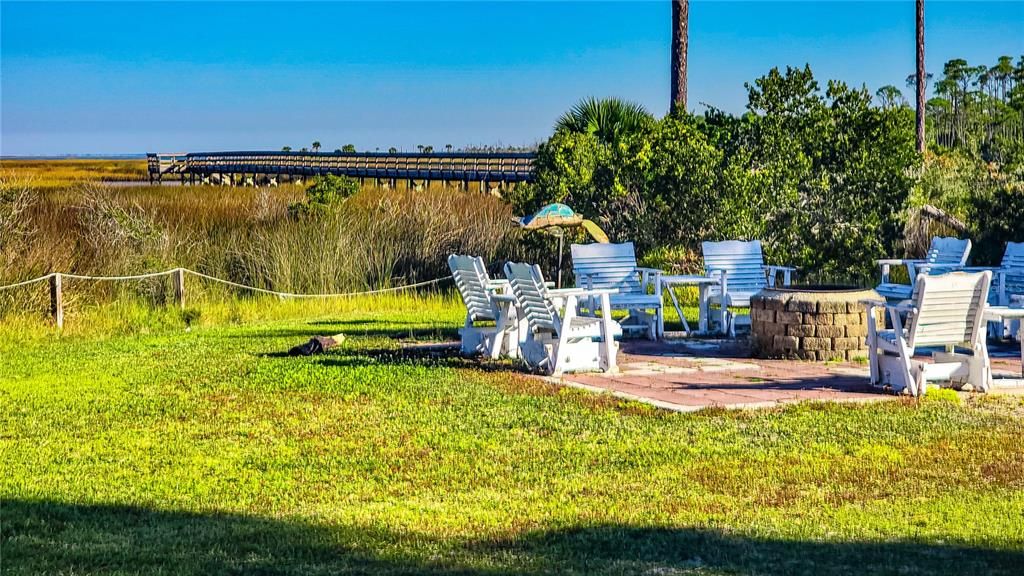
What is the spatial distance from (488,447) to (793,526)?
85.0 inches

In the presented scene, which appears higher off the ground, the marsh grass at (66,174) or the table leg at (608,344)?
the marsh grass at (66,174)

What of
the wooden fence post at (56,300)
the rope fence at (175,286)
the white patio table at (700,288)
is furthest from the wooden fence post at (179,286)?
the white patio table at (700,288)

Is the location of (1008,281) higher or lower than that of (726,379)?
higher

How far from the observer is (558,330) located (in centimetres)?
988

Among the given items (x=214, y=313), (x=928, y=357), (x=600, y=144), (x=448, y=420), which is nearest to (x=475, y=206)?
(x=600, y=144)

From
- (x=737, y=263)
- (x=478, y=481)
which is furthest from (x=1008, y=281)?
(x=478, y=481)

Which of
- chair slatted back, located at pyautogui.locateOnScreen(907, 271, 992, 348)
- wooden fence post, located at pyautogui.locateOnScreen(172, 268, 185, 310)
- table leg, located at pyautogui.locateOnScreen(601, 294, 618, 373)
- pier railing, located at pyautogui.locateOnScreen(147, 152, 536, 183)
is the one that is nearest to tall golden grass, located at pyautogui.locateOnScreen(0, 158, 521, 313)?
wooden fence post, located at pyautogui.locateOnScreen(172, 268, 185, 310)

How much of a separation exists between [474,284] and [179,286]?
5848 millimetres

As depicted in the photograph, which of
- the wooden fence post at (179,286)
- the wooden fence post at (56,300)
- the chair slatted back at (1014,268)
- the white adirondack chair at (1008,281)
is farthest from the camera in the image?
the wooden fence post at (179,286)

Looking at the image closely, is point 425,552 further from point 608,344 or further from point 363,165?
point 363,165

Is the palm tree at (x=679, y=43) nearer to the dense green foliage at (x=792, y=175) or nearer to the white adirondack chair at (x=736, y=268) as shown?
the dense green foliage at (x=792, y=175)

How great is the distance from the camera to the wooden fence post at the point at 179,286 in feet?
50.3

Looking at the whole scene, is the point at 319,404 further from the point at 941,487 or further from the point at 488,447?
the point at 941,487

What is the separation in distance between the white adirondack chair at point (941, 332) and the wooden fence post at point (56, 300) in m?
8.70
